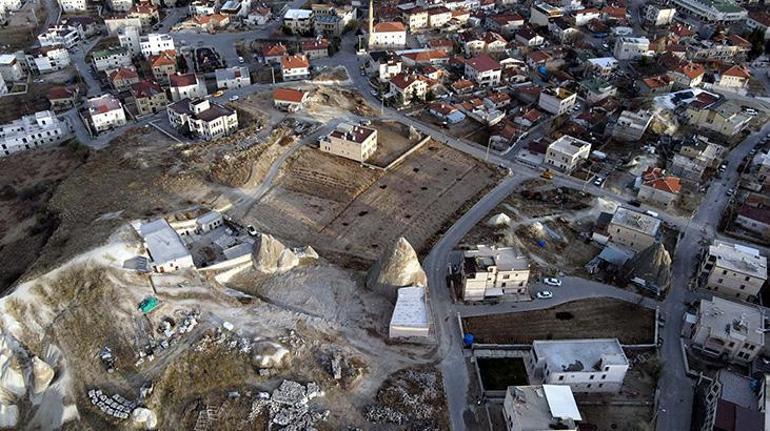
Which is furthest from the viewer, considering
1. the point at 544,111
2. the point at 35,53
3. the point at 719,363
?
the point at 35,53

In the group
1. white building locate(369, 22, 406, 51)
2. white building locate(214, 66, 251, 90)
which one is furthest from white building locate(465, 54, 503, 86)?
white building locate(214, 66, 251, 90)

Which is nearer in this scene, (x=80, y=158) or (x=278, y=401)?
(x=278, y=401)

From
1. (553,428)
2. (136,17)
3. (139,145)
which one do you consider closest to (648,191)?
(553,428)

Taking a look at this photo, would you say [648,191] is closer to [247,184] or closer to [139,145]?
[247,184]

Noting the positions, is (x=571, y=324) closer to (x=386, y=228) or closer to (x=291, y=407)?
(x=386, y=228)

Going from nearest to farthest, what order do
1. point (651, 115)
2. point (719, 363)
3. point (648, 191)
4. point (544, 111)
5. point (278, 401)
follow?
point (278, 401)
point (719, 363)
point (648, 191)
point (651, 115)
point (544, 111)

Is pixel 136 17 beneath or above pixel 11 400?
above

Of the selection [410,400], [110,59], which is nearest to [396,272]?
[410,400]
